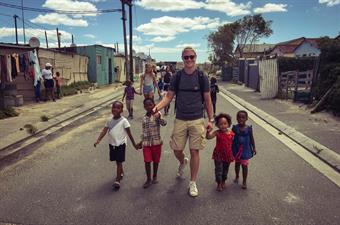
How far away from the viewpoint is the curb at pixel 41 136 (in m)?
6.25

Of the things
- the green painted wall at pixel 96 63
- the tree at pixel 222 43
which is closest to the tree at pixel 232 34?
the tree at pixel 222 43

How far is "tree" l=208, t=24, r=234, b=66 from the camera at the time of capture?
4609 cm

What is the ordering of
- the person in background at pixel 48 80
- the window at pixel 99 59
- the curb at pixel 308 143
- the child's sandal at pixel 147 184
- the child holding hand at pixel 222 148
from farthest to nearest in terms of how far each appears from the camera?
the window at pixel 99 59 < the person in background at pixel 48 80 < the curb at pixel 308 143 < the child's sandal at pixel 147 184 < the child holding hand at pixel 222 148

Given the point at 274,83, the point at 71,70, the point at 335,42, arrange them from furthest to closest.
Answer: the point at 71,70
the point at 274,83
the point at 335,42

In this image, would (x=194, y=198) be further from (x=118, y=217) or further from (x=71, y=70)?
(x=71, y=70)

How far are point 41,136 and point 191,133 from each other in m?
5.25

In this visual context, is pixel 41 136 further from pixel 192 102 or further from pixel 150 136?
pixel 192 102

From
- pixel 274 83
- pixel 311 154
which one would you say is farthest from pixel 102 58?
pixel 311 154

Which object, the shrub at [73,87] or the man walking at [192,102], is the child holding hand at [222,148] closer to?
the man walking at [192,102]

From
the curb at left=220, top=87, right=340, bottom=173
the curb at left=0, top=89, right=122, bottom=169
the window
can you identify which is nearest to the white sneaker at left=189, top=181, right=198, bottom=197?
the curb at left=220, top=87, right=340, bottom=173

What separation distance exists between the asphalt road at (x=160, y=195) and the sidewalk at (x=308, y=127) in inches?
24.9

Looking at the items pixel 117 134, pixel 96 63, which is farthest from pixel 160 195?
pixel 96 63

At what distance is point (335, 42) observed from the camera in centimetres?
1188

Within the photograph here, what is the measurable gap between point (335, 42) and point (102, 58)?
21.9 meters
